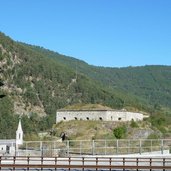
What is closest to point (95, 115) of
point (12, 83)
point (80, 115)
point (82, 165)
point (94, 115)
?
point (94, 115)

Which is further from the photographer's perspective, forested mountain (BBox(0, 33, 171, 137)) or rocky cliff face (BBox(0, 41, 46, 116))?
rocky cliff face (BBox(0, 41, 46, 116))

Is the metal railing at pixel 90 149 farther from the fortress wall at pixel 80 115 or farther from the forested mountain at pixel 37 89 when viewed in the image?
the forested mountain at pixel 37 89

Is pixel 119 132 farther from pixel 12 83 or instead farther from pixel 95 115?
pixel 12 83

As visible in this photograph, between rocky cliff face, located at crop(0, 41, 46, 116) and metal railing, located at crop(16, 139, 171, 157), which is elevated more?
rocky cliff face, located at crop(0, 41, 46, 116)

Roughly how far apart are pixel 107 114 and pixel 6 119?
38726mm

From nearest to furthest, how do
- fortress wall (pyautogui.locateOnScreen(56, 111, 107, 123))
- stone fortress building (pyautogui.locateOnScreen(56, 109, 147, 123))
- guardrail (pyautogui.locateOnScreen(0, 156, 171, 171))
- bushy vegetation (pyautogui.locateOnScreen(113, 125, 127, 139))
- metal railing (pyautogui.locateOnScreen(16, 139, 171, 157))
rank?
1. guardrail (pyautogui.locateOnScreen(0, 156, 171, 171))
2. metal railing (pyautogui.locateOnScreen(16, 139, 171, 157))
3. bushy vegetation (pyautogui.locateOnScreen(113, 125, 127, 139))
4. stone fortress building (pyautogui.locateOnScreen(56, 109, 147, 123))
5. fortress wall (pyautogui.locateOnScreen(56, 111, 107, 123))

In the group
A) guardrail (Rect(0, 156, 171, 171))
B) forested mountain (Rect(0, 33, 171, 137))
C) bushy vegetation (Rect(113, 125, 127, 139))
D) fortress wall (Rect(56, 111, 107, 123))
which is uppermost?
forested mountain (Rect(0, 33, 171, 137))

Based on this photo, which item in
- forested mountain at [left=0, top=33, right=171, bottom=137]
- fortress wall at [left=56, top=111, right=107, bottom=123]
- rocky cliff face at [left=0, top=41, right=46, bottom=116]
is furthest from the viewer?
rocky cliff face at [left=0, top=41, right=46, bottom=116]

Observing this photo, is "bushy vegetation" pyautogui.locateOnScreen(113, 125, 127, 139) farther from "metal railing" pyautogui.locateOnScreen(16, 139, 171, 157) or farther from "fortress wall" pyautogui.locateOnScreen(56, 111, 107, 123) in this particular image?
"metal railing" pyautogui.locateOnScreen(16, 139, 171, 157)

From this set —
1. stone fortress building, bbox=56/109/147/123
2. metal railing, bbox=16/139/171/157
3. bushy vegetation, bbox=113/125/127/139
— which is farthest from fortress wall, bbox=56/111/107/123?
metal railing, bbox=16/139/171/157

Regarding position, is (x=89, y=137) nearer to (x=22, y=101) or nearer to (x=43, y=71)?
(x=22, y=101)

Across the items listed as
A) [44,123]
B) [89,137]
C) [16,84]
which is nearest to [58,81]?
[16,84]

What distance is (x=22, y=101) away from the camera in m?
145

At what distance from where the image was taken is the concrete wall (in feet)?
313
